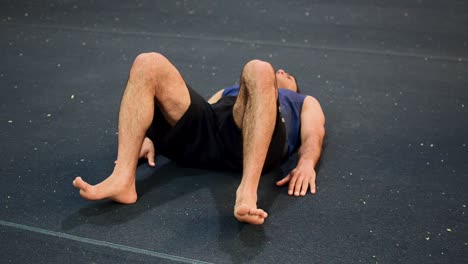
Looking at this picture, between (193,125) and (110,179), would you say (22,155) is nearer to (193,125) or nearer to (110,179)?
(110,179)

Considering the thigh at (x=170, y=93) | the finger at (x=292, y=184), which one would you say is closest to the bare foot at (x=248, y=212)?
the finger at (x=292, y=184)

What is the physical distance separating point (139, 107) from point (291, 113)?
1.64 feet

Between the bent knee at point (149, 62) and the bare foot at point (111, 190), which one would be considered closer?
the bare foot at point (111, 190)

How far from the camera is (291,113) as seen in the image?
191cm

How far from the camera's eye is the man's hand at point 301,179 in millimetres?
1720

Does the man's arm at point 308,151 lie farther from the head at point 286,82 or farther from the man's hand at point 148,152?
the man's hand at point 148,152

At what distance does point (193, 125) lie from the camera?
1.72m

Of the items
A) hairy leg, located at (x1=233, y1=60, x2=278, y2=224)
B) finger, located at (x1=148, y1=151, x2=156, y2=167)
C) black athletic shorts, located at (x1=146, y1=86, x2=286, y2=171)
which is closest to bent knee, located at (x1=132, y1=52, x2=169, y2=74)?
black athletic shorts, located at (x1=146, y1=86, x2=286, y2=171)

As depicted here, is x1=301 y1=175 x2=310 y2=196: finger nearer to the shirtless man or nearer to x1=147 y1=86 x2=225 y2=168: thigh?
the shirtless man

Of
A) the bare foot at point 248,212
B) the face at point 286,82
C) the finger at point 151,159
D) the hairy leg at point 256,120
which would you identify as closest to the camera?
the bare foot at point 248,212

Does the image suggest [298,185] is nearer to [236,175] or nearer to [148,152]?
[236,175]

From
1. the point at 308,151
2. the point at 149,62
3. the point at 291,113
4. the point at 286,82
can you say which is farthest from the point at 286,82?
the point at 149,62

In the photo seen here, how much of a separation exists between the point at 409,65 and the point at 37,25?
1.96 m

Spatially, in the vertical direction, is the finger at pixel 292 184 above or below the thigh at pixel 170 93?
below
